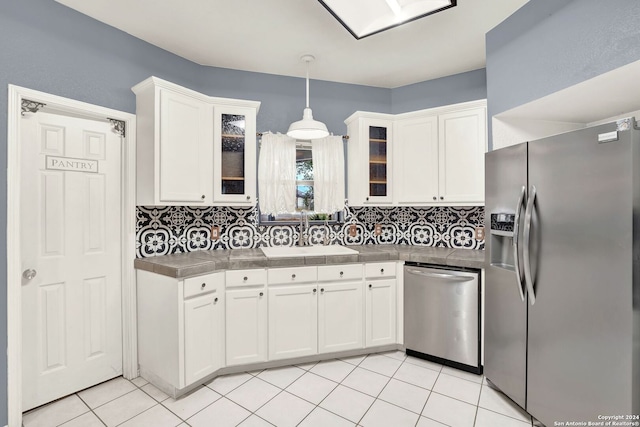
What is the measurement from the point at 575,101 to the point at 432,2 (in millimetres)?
1209

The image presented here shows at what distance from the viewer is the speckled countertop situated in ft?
7.14

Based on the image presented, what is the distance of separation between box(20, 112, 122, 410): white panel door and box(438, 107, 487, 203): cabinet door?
2739 millimetres

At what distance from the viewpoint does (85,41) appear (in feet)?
7.08

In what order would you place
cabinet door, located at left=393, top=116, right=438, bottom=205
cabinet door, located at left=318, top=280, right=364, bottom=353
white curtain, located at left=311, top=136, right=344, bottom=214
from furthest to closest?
1. white curtain, located at left=311, top=136, right=344, bottom=214
2. cabinet door, located at left=393, top=116, right=438, bottom=205
3. cabinet door, located at left=318, top=280, right=364, bottom=353

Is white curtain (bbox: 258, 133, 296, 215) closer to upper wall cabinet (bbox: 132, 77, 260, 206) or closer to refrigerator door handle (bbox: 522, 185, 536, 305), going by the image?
upper wall cabinet (bbox: 132, 77, 260, 206)

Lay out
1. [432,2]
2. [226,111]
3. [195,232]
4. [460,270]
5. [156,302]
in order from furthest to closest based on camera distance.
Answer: [195,232]
[226,111]
[460,270]
[156,302]
[432,2]

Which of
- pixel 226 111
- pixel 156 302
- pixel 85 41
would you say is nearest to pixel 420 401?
pixel 156 302

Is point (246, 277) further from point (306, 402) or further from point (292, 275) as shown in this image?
point (306, 402)

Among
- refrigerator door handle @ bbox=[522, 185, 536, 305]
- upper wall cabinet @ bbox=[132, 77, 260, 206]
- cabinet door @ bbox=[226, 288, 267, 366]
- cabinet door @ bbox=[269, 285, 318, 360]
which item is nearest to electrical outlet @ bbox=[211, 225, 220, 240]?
upper wall cabinet @ bbox=[132, 77, 260, 206]

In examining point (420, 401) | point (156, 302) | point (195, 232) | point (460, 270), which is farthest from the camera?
point (195, 232)

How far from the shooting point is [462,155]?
269 cm

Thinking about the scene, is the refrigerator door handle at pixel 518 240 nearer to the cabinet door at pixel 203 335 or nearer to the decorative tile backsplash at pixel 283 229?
the decorative tile backsplash at pixel 283 229

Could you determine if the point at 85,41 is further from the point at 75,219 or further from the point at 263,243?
the point at 263,243

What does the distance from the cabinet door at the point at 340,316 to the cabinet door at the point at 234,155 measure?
107cm
